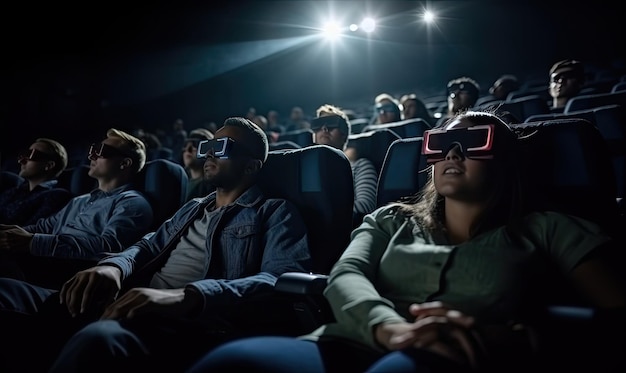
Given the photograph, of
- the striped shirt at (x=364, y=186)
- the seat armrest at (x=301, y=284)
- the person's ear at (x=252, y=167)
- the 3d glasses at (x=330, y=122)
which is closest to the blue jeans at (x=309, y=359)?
the seat armrest at (x=301, y=284)

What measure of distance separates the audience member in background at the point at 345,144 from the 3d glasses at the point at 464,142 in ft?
2.83

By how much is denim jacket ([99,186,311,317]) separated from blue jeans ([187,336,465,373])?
0.30 m

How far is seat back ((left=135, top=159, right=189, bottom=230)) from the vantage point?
88.2 inches

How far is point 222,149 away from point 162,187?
784 millimetres

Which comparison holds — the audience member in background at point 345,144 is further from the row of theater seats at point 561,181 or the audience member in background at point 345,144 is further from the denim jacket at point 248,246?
the row of theater seats at point 561,181

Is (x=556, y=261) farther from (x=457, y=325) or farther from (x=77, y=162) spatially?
(x=77, y=162)

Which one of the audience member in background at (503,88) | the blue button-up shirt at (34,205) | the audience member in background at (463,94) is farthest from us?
the audience member in background at (503,88)

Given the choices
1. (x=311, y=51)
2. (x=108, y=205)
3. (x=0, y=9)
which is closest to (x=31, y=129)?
(x=0, y=9)

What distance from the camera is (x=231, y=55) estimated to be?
34.5ft

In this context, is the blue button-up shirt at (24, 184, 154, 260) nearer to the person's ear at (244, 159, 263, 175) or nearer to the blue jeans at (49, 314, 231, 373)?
the person's ear at (244, 159, 263, 175)

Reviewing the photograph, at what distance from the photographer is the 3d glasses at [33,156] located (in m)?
2.67

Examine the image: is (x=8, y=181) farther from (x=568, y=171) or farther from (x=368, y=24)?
(x=368, y=24)

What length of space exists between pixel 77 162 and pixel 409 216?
4546 millimetres

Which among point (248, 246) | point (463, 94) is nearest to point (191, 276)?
point (248, 246)
